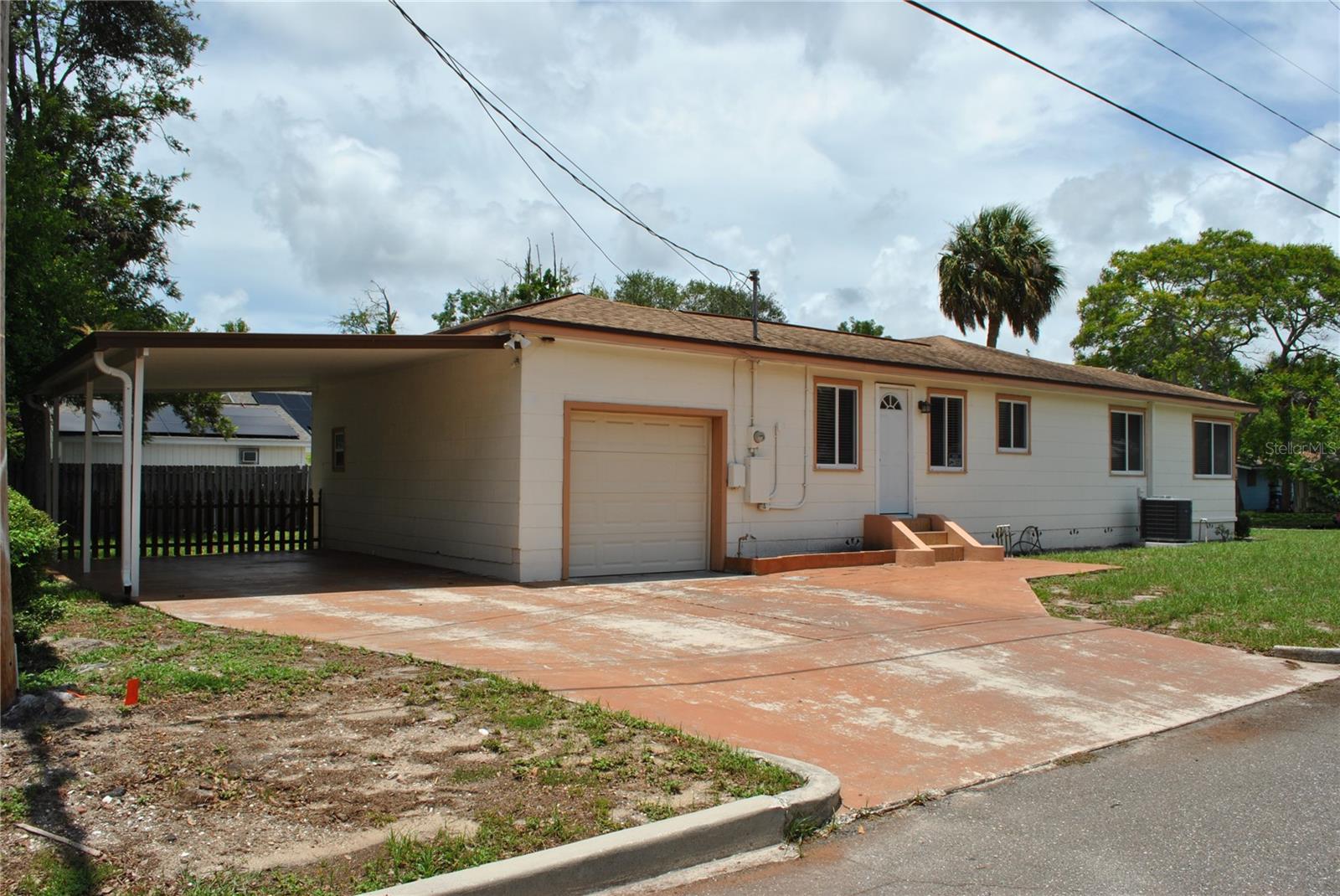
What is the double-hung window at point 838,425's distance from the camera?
16344 mm

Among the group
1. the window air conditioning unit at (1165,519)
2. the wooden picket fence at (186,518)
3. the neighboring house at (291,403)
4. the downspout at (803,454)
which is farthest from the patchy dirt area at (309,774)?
the neighboring house at (291,403)

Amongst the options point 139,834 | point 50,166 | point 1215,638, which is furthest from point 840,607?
point 50,166

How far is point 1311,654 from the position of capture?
9.02 metres

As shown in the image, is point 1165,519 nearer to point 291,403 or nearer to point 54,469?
point 54,469

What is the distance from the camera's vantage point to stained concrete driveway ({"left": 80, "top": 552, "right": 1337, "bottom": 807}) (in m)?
6.17

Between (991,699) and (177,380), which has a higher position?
(177,380)

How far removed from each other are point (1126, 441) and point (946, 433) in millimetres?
6380

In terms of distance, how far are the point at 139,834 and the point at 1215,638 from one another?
31.0ft

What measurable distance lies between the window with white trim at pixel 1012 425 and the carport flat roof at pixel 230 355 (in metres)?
10.9

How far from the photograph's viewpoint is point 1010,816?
487 cm

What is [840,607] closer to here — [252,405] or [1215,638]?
[1215,638]

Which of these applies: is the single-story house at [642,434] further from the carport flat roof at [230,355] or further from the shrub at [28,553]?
the shrub at [28,553]

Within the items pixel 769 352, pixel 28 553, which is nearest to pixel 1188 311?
pixel 769 352

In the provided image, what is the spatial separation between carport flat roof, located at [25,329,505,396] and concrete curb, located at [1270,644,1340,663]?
9.04 meters
